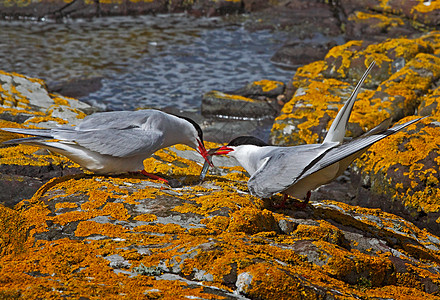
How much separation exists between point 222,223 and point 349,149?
1.10 m

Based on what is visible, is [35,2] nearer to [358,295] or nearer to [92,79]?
[92,79]

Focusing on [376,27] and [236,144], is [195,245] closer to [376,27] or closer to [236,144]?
[236,144]

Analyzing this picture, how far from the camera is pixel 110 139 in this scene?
4055 mm

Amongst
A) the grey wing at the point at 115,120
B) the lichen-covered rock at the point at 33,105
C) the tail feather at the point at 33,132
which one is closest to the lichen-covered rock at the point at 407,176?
the grey wing at the point at 115,120

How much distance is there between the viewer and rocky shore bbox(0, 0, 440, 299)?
8.55 feet

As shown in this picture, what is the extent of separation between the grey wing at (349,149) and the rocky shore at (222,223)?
1.50 feet

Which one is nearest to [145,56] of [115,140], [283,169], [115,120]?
[115,120]

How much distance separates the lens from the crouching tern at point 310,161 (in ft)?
11.9

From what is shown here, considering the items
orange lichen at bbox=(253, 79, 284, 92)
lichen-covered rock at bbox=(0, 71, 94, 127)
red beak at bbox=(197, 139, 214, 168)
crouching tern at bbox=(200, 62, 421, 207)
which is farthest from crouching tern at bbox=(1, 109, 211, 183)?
orange lichen at bbox=(253, 79, 284, 92)

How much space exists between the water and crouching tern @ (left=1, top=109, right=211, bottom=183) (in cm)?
674

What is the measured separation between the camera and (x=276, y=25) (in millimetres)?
17562

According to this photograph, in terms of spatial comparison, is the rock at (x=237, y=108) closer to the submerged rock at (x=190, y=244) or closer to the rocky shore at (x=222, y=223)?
the rocky shore at (x=222, y=223)

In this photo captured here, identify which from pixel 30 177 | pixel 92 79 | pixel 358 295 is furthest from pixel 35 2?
pixel 358 295

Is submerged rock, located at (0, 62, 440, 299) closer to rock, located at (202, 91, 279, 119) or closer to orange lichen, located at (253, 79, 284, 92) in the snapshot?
rock, located at (202, 91, 279, 119)
